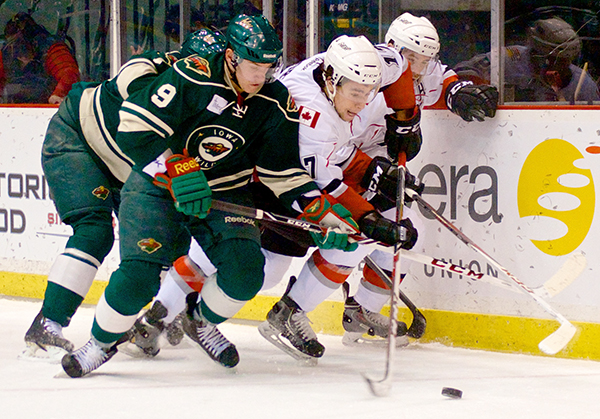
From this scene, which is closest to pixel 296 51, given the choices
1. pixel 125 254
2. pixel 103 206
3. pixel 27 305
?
pixel 103 206

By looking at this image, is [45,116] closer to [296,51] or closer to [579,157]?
[296,51]

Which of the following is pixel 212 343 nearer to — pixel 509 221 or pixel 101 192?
pixel 101 192

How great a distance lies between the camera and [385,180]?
2.85 meters

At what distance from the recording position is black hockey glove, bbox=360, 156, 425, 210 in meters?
2.84

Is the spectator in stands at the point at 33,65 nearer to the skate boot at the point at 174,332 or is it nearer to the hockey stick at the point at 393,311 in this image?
the skate boot at the point at 174,332

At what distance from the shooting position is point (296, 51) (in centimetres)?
352

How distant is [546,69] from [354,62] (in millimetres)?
935

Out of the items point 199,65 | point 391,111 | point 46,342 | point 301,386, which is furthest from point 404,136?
point 46,342

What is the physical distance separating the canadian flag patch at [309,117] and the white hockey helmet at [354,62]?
0.11 metres

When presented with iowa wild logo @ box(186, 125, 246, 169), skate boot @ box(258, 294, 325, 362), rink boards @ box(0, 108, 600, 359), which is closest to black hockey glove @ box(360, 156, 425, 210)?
rink boards @ box(0, 108, 600, 359)

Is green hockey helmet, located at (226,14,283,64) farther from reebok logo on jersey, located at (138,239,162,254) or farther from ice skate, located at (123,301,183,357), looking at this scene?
ice skate, located at (123,301,183,357)

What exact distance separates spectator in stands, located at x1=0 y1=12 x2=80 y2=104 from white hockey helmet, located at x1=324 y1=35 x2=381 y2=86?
1952 millimetres

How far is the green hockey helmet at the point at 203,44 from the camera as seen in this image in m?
2.82

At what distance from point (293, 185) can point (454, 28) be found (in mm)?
1088
